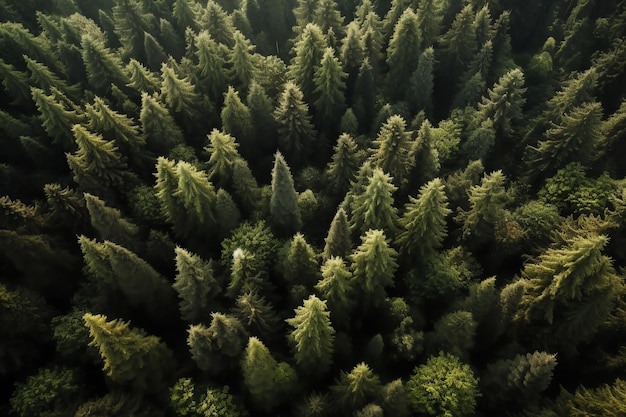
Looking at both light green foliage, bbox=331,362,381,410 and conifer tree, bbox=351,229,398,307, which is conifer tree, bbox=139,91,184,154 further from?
light green foliage, bbox=331,362,381,410

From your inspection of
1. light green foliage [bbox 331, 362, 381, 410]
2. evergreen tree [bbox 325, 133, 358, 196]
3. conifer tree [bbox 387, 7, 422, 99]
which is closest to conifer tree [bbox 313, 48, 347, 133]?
conifer tree [bbox 387, 7, 422, 99]

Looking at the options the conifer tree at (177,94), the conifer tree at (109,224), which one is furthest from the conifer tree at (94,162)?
the conifer tree at (177,94)

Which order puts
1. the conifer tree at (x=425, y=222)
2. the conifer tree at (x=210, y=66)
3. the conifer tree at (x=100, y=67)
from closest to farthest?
the conifer tree at (x=425, y=222) < the conifer tree at (x=100, y=67) < the conifer tree at (x=210, y=66)

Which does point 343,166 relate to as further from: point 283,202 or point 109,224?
point 109,224

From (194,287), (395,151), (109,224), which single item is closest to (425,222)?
(395,151)

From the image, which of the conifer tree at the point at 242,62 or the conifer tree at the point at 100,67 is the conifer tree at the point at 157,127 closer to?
the conifer tree at the point at 100,67
